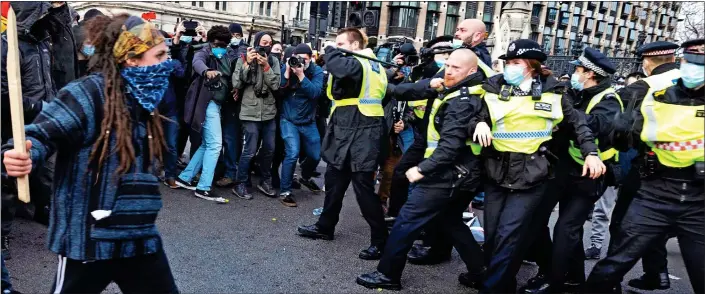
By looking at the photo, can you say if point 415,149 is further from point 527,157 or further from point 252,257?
point 252,257

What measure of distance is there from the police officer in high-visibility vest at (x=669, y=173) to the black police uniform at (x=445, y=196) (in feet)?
3.04

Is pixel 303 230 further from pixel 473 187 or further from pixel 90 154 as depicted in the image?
pixel 90 154

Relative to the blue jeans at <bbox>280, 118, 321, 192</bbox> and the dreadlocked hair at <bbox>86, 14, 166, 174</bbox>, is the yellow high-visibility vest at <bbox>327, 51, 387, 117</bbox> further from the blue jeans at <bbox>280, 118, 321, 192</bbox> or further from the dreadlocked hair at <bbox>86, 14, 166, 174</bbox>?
the dreadlocked hair at <bbox>86, 14, 166, 174</bbox>

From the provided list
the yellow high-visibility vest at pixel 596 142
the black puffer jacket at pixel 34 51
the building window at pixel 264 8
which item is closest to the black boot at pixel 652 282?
the yellow high-visibility vest at pixel 596 142

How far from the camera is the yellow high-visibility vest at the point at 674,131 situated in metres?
2.90

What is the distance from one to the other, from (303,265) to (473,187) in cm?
147

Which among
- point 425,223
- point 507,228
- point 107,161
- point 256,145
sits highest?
point 107,161

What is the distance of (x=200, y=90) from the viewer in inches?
230

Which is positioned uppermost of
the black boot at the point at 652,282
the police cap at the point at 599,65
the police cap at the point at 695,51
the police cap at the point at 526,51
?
the police cap at the point at 695,51

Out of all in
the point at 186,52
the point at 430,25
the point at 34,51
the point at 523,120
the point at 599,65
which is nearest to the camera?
the point at 523,120

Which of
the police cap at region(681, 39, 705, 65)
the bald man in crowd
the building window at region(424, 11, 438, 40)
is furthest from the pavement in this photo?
the building window at region(424, 11, 438, 40)

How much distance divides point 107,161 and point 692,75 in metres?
3.04

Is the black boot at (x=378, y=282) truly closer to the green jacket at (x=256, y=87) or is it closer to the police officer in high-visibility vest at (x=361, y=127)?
the police officer in high-visibility vest at (x=361, y=127)

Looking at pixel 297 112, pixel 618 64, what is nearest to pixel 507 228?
pixel 297 112
